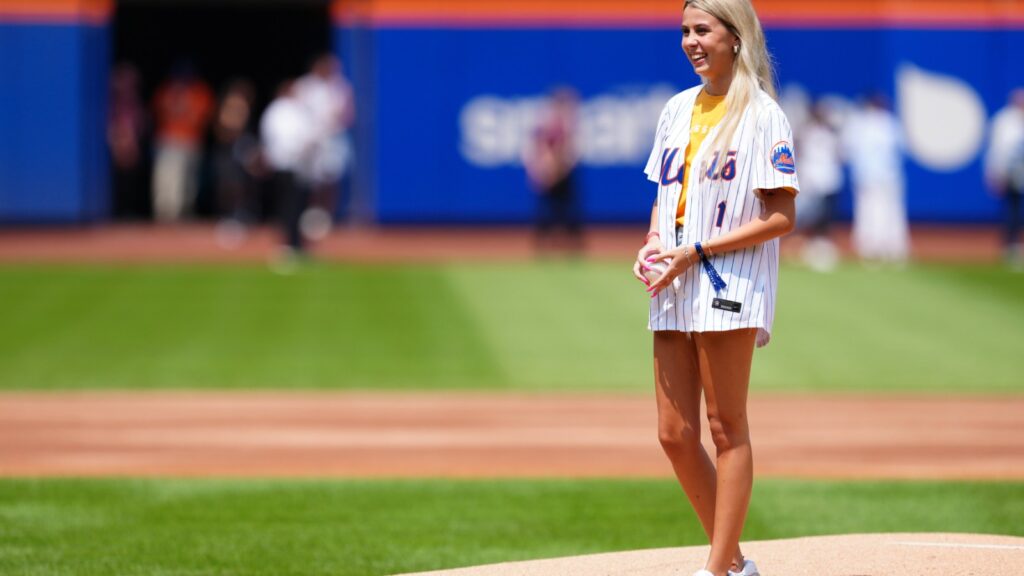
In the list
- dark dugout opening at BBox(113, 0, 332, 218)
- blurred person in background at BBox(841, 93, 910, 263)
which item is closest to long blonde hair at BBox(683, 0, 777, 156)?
blurred person in background at BBox(841, 93, 910, 263)

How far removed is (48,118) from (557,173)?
8706 millimetres

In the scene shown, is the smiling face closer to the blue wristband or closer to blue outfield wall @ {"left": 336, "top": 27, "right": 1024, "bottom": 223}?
the blue wristband

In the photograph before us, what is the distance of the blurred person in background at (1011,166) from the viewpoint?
21484 mm

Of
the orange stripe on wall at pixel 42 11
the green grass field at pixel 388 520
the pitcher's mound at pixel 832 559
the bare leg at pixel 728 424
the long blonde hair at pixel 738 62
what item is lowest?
the green grass field at pixel 388 520

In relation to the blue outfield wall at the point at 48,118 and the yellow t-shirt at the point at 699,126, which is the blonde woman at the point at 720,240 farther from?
the blue outfield wall at the point at 48,118

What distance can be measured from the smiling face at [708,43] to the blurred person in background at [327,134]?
14.8 metres

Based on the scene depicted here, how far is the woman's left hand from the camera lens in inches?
220

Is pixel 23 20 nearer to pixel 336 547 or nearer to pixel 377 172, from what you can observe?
pixel 377 172

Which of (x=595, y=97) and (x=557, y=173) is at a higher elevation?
(x=595, y=97)

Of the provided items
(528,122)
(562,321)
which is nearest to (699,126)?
(562,321)

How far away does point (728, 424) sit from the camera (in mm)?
5742

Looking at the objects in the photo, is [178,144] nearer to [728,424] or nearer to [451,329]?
[451,329]

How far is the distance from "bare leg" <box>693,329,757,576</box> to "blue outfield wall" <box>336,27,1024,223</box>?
Answer: 20537mm

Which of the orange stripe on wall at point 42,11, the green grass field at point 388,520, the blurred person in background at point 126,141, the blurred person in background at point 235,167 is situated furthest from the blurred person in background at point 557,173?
the green grass field at point 388,520
